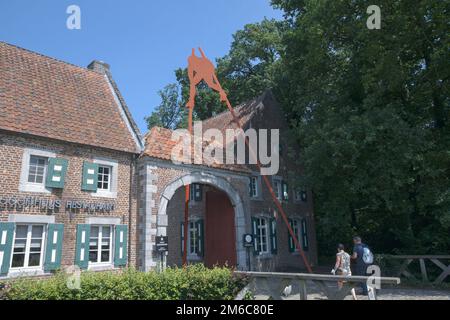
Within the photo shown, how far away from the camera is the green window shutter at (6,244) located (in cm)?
982

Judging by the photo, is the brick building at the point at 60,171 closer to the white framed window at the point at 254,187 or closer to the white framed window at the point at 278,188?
the white framed window at the point at 254,187

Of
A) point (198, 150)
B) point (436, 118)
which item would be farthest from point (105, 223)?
point (436, 118)

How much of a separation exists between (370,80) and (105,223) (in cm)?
1216

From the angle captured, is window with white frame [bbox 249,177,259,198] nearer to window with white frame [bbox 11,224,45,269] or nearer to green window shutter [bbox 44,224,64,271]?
green window shutter [bbox 44,224,64,271]

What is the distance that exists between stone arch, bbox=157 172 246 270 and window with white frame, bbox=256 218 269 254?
1.75m

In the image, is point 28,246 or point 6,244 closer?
point 6,244

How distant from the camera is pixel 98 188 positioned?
498 inches

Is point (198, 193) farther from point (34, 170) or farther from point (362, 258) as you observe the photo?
point (362, 258)

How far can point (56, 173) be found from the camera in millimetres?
11469

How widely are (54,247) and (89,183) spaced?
7.94 ft

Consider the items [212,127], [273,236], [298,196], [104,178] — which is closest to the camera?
[104,178]

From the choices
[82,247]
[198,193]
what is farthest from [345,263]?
[198,193]
